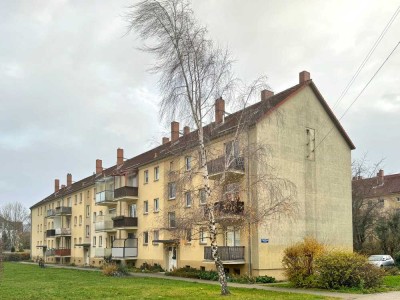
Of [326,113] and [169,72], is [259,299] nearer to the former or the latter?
[169,72]

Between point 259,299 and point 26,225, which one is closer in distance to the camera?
point 259,299

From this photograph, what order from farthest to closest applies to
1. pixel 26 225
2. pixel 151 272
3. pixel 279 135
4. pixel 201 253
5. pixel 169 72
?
pixel 26 225 < pixel 151 272 < pixel 201 253 < pixel 279 135 < pixel 169 72

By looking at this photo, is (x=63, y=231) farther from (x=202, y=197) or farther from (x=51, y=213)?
(x=202, y=197)

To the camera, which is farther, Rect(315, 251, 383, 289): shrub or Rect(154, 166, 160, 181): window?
Rect(154, 166, 160, 181): window

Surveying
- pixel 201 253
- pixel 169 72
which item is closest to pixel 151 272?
pixel 201 253

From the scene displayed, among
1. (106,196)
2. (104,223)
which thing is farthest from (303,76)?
(104,223)

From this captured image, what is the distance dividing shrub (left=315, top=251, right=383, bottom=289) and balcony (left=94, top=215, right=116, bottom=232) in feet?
90.7

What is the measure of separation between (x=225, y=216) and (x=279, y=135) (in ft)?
34.3

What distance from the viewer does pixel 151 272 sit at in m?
38.0

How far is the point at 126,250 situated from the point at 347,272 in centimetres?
2471

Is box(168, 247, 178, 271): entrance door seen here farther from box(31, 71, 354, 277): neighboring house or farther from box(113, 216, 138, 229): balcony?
box(113, 216, 138, 229): balcony

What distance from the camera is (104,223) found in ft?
158

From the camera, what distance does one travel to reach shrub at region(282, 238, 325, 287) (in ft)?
75.8

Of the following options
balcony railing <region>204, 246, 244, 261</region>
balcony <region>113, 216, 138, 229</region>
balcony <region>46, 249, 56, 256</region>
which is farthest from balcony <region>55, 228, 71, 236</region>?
balcony railing <region>204, 246, 244, 261</region>
